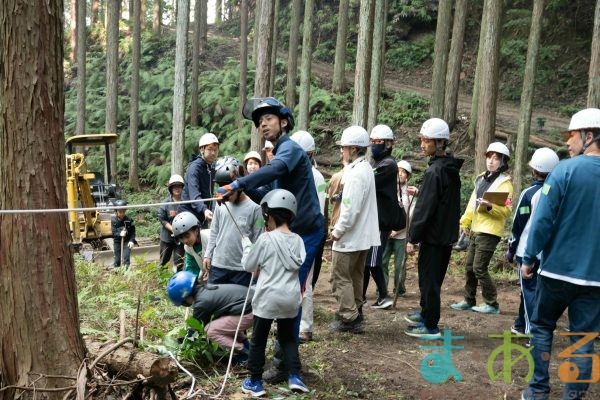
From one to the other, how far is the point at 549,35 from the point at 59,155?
28.4 m

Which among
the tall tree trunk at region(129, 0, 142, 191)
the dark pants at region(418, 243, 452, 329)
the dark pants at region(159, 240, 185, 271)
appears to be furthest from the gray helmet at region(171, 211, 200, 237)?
the tall tree trunk at region(129, 0, 142, 191)

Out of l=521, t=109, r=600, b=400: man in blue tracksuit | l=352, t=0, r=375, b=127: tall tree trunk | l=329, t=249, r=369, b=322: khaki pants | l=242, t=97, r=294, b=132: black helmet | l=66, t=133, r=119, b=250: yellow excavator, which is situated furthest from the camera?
l=352, t=0, r=375, b=127: tall tree trunk

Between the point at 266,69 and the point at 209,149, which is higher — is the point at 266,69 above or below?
above

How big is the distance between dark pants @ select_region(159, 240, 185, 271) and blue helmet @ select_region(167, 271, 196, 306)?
4513 millimetres

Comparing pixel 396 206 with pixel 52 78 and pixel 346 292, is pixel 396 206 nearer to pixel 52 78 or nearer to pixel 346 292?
pixel 346 292

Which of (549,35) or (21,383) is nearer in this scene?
(21,383)

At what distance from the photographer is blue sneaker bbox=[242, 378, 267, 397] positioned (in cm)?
467

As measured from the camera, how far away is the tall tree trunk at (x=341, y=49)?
2393 centimetres

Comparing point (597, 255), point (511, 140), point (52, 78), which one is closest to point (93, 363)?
point (52, 78)

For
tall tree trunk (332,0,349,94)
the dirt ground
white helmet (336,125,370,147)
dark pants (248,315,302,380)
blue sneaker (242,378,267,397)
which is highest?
Result: tall tree trunk (332,0,349,94)

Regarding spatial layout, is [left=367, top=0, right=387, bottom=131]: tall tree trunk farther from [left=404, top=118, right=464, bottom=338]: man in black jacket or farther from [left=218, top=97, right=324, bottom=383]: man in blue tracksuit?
[left=218, top=97, right=324, bottom=383]: man in blue tracksuit

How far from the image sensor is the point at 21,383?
13.1 feet

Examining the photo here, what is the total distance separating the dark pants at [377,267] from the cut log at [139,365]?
402cm

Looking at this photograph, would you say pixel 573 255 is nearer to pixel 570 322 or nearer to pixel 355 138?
pixel 570 322
